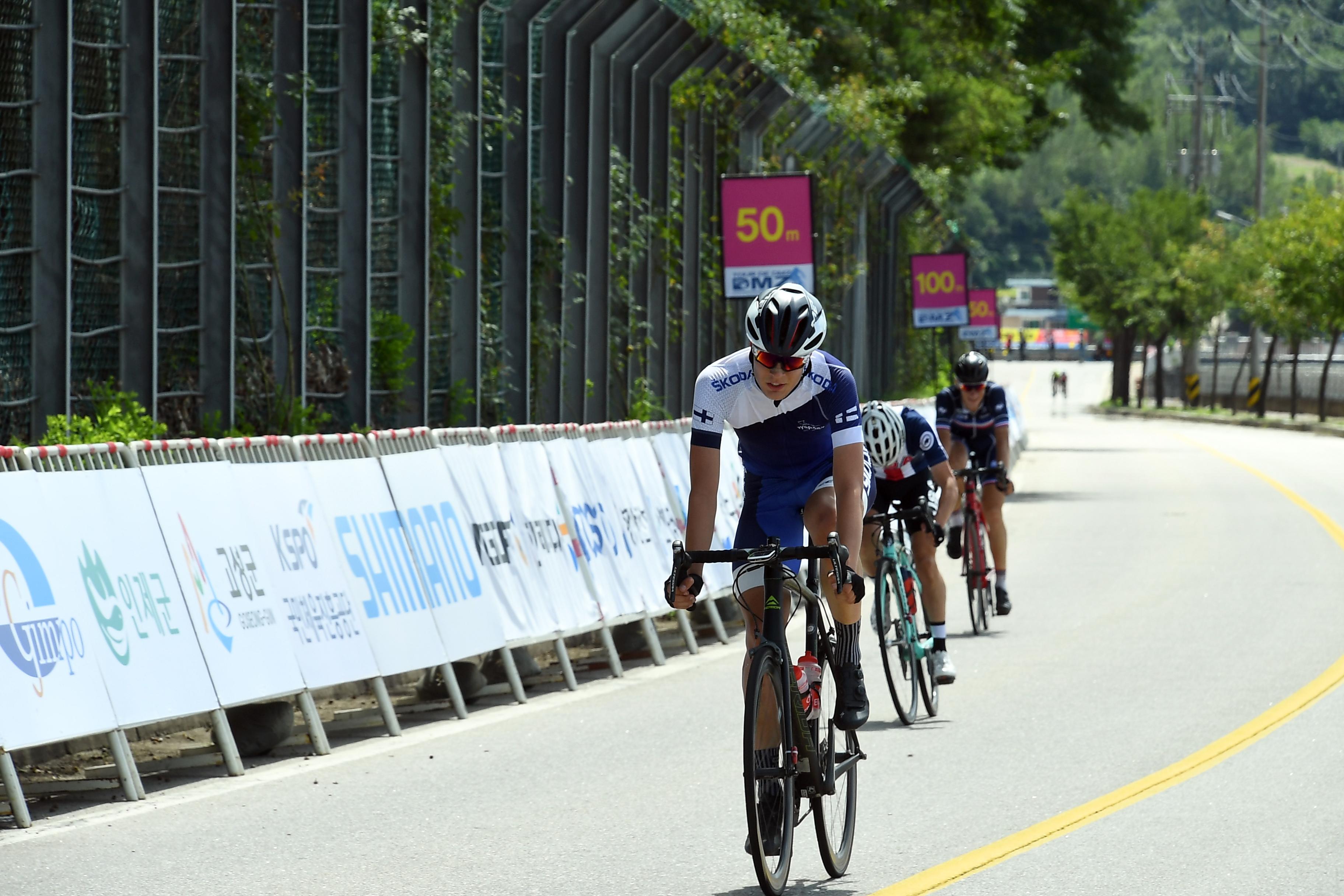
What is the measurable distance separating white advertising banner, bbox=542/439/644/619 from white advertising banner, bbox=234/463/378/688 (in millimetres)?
2606

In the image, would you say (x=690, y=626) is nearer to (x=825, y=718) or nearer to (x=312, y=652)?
(x=312, y=652)

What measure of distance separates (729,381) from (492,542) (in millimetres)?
4954

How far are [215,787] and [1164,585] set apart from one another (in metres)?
10.2

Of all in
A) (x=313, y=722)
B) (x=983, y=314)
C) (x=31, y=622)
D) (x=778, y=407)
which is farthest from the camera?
(x=983, y=314)

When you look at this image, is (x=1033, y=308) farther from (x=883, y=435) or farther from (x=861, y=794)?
(x=861, y=794)

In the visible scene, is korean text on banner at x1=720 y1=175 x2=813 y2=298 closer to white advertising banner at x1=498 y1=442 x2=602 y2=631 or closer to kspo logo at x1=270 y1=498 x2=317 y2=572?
white advertising banner at x1=498 y1=442 x2=602 y2=631

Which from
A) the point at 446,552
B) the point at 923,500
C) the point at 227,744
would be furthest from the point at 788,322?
the point at 446,552

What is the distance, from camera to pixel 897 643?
10.0 meters

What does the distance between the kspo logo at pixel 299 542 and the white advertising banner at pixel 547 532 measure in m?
2.01

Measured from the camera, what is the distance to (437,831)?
7535 mm

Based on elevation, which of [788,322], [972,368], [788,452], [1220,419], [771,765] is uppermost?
[788,322]

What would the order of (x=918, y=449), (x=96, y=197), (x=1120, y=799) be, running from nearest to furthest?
1. (x=1120, y=799)
2. (x=918, y=449)
3. (x=96, y=197)

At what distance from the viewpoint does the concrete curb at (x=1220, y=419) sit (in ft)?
201

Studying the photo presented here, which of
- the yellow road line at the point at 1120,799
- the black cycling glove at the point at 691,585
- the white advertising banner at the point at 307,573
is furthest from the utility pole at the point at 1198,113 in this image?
the black cycling glove at the point at 691,585
